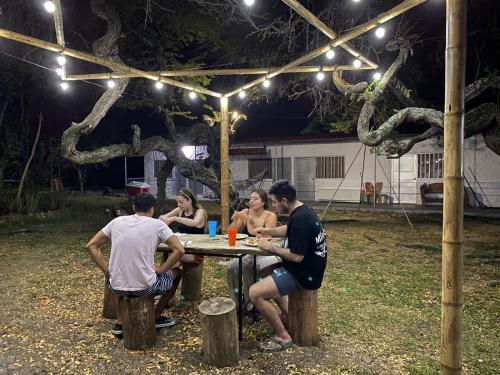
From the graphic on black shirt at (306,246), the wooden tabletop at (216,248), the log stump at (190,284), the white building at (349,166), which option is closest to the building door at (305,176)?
the white building at (349,166)

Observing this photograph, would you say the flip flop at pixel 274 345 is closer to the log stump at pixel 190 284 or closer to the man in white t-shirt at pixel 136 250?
the man in white t-shirt at pixel 136 250

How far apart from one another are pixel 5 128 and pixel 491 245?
15.4 metres

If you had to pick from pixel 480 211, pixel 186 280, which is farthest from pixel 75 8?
pixel 480 211

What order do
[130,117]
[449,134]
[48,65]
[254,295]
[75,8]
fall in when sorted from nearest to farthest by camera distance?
[449,134], [254,295], [75,8], [48,65], [130,117]

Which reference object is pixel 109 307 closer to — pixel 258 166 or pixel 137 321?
pixel 137 321

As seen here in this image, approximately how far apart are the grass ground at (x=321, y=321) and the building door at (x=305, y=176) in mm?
9594

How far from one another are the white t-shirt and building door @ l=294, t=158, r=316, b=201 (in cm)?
1468

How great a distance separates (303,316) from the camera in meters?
3.73

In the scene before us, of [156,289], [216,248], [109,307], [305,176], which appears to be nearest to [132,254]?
[156,289]

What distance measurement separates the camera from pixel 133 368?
343cm

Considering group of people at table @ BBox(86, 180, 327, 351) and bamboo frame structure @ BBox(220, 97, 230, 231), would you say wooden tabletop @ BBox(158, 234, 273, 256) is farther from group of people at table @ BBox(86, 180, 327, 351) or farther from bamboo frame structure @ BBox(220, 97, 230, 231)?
bamboo frame structure @ BBox(220, 97, 230, 231)

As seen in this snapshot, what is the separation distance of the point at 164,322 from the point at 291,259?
1613 millimetres

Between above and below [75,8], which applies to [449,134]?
below

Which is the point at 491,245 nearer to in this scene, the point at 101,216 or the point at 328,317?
the point at 328,317
